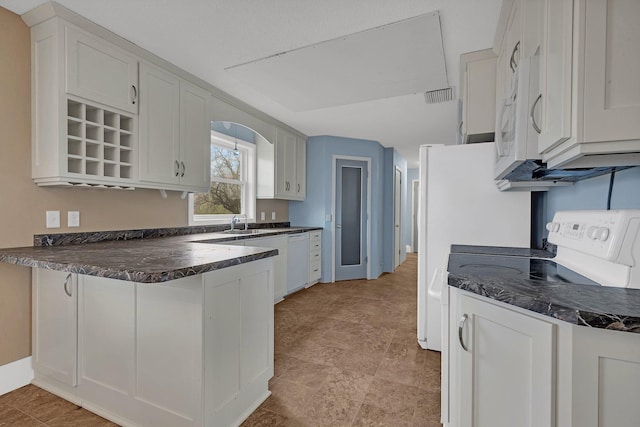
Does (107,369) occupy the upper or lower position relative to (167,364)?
lower

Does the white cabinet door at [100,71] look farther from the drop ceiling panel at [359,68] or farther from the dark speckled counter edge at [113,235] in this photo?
the dark speckled counter edge at [113,235]

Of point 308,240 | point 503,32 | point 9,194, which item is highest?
point 503,32

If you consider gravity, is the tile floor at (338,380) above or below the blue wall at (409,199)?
below

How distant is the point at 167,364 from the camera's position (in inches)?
57.9

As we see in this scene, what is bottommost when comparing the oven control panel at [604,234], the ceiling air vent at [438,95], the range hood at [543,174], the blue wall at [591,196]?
the oven control panel at [604,234]

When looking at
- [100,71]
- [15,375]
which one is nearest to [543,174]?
[100,71]

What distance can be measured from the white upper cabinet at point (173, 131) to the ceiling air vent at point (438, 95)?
7.40ft

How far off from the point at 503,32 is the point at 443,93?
1210 millimetres

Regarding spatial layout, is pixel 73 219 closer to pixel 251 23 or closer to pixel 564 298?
pixel 251 23

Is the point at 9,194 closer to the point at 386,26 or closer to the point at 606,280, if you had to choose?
the point at 386,26

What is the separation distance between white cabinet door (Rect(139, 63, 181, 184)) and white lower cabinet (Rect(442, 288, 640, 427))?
7.94 ft

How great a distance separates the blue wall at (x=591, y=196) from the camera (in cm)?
125

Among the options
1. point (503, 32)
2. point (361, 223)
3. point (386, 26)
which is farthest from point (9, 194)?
point (361, 223)

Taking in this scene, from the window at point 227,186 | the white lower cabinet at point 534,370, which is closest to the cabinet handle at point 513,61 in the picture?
the white lower cabinet at point 534,370
